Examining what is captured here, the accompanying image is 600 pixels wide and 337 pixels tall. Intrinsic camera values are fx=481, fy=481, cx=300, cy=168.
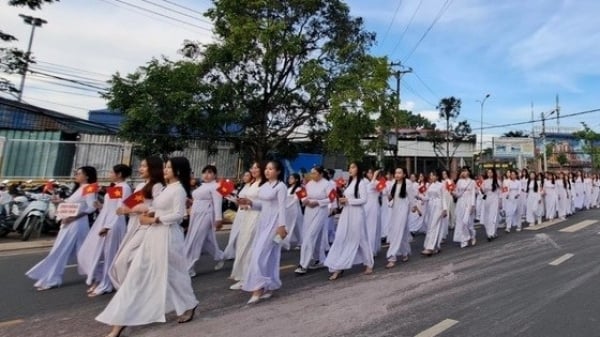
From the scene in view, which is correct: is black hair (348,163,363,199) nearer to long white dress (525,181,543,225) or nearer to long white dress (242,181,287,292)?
long white dress (242,181,287,292)

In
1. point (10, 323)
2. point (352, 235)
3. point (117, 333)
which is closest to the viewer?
point (117, 333)

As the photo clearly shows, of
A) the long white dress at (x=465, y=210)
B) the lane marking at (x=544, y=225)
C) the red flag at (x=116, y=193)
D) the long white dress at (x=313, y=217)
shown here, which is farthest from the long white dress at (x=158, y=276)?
the lane marking at (x=544, y=225)

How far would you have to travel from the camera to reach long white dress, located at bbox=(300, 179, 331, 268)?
7262mm

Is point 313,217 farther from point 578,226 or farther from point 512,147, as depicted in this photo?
point 512,147

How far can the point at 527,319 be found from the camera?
189 inches

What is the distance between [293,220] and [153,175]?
4899 mm

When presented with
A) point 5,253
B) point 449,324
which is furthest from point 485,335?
point 5,253

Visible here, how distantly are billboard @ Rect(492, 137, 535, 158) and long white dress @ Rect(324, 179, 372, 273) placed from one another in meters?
48.3

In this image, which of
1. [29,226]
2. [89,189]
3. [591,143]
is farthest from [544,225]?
[591,143]

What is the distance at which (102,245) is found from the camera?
6.14m

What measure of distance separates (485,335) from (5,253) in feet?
27.4

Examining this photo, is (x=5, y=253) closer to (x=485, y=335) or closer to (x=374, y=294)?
(x=374, y=294)

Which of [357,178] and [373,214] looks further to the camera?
[373,214]

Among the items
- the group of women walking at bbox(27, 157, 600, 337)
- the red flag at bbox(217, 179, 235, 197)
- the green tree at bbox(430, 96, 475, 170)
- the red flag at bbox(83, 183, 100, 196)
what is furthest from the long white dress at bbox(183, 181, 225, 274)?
the green tree at bbox(430, 96, 475, 170)
